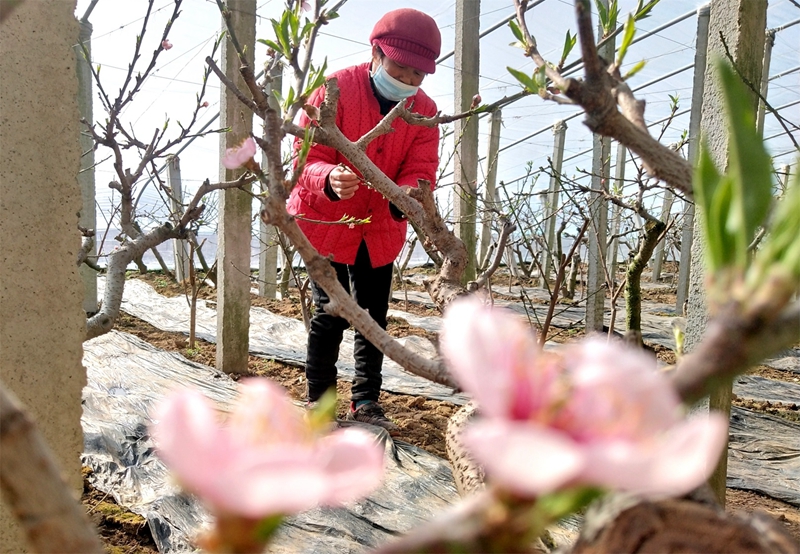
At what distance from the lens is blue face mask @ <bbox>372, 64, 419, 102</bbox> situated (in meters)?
2.38

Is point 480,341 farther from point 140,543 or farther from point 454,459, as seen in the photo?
point 140,543

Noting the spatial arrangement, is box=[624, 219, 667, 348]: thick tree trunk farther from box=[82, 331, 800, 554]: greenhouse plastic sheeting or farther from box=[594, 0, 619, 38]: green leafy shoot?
box=[82, 331, 800, 554]: greenhouse plastic sheeting

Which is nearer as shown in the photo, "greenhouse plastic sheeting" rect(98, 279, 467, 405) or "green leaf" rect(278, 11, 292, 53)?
"green leaf" rect(278, 11, 292, 53)

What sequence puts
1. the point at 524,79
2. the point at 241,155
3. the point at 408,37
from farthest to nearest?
1. the point at 408,37
2. the point at 241,155
3. the point at 524,79

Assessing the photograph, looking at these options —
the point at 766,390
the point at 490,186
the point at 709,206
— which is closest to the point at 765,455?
the point at 766,390

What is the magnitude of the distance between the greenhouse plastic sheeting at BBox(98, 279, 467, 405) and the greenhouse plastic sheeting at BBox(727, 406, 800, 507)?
1.46 m

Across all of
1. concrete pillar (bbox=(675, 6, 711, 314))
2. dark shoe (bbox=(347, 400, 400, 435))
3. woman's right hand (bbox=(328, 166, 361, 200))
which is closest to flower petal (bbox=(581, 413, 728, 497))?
woman's right hand (bbox=(328, 166, 361, 200))

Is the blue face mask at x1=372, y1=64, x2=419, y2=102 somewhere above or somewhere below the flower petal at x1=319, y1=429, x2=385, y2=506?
above

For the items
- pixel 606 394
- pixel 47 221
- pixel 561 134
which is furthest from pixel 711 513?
pixel 561 134

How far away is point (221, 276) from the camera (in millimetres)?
3676

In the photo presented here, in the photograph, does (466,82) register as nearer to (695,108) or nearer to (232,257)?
(232,257)

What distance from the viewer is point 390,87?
2398 mm

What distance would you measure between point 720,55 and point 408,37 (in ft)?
3.63

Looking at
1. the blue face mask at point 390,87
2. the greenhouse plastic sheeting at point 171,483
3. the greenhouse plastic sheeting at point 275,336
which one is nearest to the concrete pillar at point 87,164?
the greenhouse plastic sheeting at point 275,336
